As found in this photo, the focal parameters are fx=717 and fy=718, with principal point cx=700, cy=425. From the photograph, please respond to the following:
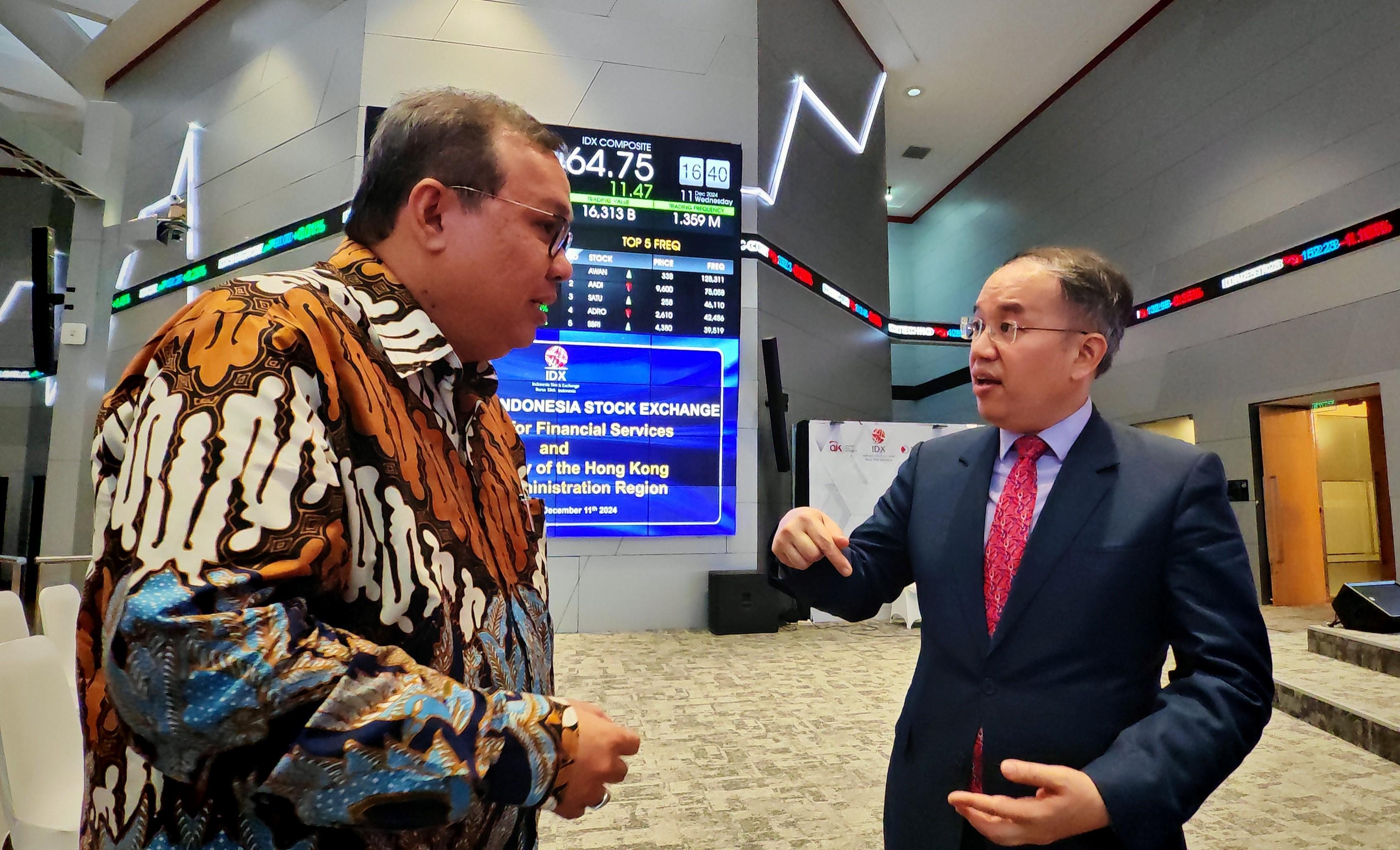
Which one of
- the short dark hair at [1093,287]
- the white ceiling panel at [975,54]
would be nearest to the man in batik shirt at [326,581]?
the short dark hair at [1093,287]

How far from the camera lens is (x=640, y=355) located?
16.8 ft

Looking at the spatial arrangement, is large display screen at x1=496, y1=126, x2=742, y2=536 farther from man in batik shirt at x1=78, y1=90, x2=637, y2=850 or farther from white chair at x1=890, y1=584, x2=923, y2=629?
man in batik shirt at x1=78, y1=90, x2=637, y2=850

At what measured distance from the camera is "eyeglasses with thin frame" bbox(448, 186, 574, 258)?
2.94 ft

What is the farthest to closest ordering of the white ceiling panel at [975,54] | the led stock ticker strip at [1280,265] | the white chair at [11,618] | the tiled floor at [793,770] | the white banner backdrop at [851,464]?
1. the white ceiling panel at [975,54]
2. the white banner backdrop at [851,464]
3. the led stock ticker strip at [1280,265]
4. the tiled floor at [793,770]
5. the white chair at [11,618]

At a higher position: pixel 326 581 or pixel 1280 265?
pixel 1280 265

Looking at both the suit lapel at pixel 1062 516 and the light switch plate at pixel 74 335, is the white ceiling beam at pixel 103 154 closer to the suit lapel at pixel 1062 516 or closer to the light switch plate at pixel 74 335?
the light switch plate at pixel 74 335

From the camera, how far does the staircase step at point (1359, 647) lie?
156 inches

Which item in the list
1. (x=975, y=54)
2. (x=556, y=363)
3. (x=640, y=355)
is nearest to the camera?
(x=556, y=363)

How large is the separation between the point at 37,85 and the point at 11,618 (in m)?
7.44

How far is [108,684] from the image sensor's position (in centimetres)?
56

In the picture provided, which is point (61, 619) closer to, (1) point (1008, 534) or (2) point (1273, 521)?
(1) point (1008, 534)

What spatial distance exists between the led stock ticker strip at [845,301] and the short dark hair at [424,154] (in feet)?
12.1

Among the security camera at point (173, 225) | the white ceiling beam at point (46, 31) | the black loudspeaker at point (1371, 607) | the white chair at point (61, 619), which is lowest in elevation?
the black loudspeaker at point (1371, 607)

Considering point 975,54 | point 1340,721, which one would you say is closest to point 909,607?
point 1340,721
